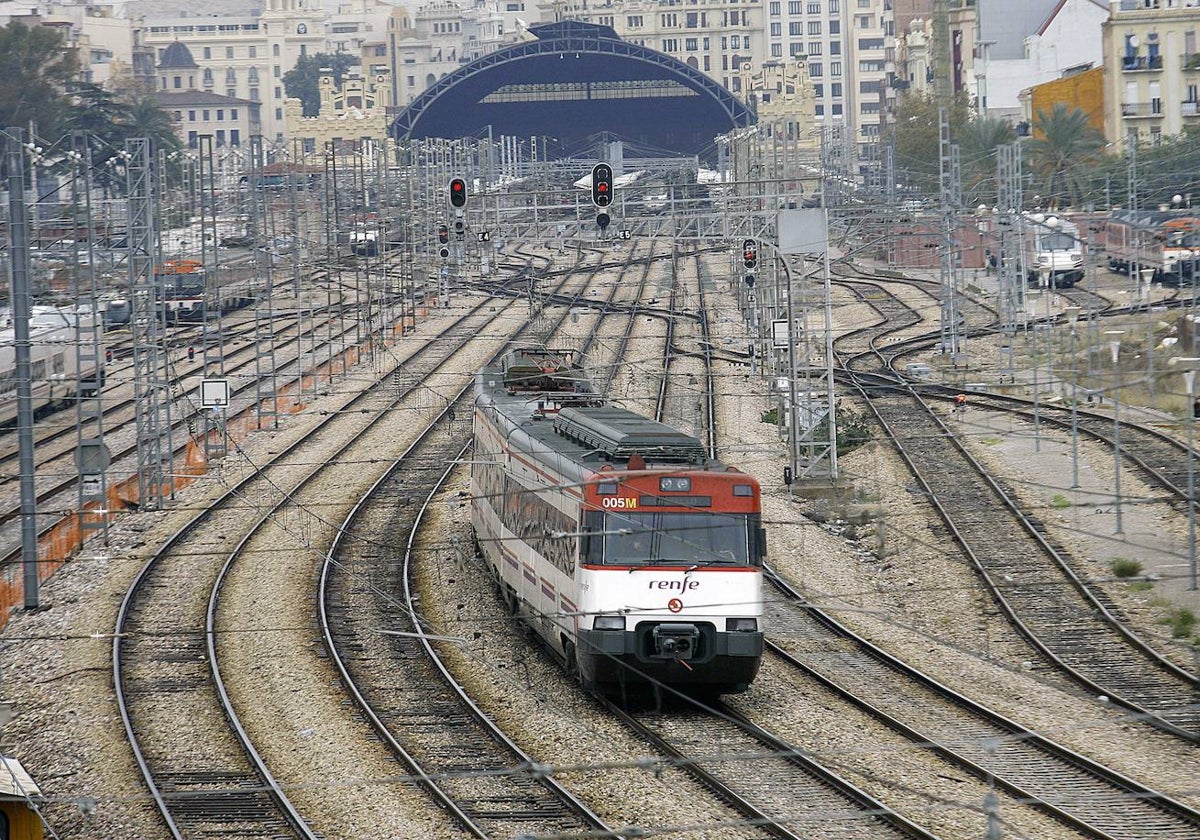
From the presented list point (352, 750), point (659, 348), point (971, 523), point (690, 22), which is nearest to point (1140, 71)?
point (659, 348)

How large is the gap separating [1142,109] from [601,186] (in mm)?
53355

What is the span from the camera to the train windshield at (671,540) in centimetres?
1789

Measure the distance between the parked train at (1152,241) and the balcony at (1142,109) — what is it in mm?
18005

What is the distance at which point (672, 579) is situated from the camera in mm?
17906

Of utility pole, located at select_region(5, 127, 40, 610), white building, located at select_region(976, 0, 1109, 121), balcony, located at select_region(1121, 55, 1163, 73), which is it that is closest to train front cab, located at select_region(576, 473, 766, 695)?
utility pole, located at select_region(5, 127, 40, 610)

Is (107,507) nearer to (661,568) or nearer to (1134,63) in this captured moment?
(661,568)

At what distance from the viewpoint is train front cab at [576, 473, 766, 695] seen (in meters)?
17.9

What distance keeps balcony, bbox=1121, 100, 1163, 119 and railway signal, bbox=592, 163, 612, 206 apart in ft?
173

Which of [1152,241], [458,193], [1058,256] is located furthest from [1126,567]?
[1058,256]

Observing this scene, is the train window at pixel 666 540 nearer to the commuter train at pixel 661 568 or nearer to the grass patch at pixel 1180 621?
the commuter train at pixel 661 568

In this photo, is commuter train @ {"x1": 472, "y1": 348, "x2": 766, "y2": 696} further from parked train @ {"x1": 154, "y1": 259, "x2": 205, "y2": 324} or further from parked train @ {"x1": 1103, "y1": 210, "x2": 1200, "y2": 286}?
parked train @ {"x1": 154, "y1": 259, "x2": 205, "y2": 324}

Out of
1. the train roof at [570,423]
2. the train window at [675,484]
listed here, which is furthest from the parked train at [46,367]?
the train window at [675,484]

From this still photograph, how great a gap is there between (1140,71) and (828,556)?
56019 millimetres

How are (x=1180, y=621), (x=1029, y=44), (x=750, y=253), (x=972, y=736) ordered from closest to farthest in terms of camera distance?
(x=972, y=736)
(x=1180, y=621)
(x=750, y=253)
(x=1029, y=44)
